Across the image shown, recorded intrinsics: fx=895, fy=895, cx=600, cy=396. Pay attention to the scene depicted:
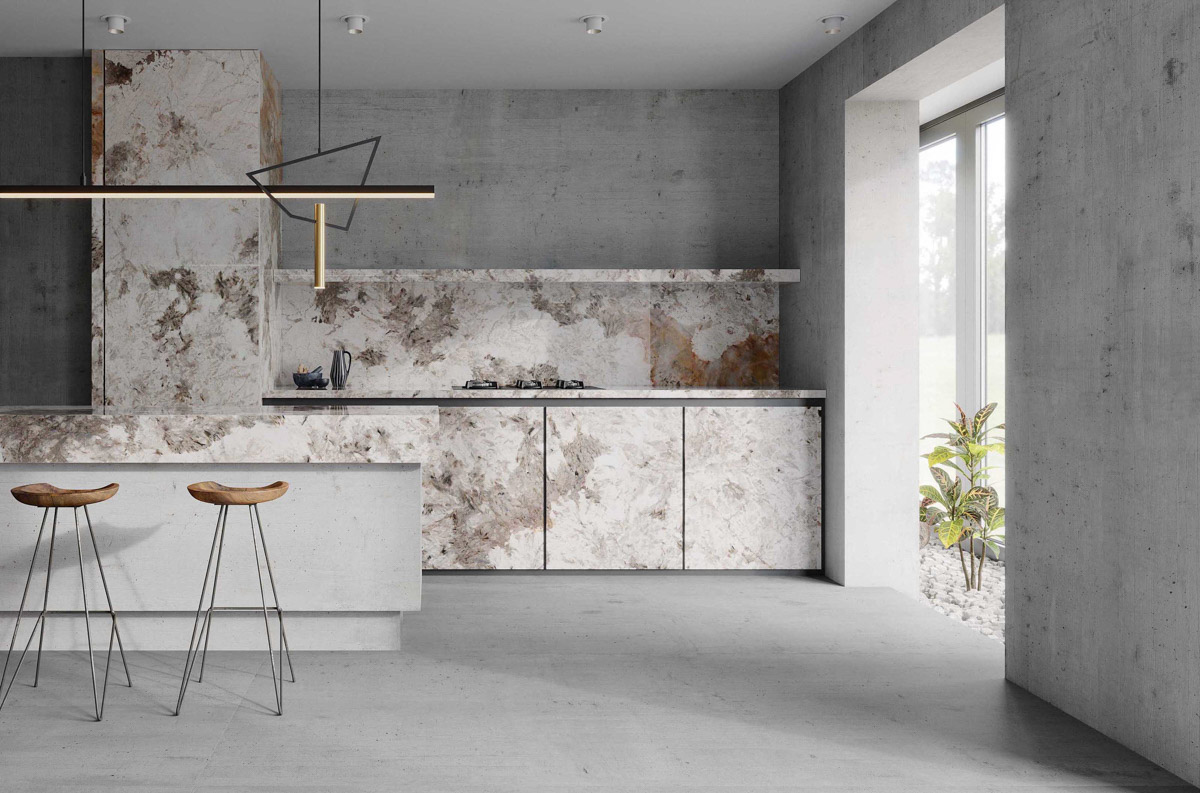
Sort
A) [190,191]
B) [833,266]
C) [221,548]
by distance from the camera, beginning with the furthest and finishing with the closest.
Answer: [833,266] < [190,191] < [221,548]

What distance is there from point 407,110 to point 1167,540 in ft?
15.4

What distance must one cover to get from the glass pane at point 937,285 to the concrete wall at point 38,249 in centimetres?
525

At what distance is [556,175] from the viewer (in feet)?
18.4

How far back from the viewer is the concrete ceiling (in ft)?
14.1

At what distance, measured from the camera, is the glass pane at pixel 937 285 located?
233 inches

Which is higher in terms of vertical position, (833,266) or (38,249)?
(38,249)

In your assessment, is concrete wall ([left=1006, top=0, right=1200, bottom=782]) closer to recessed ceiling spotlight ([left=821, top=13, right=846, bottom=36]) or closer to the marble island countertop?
recessed ceiling spotlight ([left=821, top=13, right=846, bottom=36])

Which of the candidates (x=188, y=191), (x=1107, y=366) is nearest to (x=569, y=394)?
(x=188, y=191)

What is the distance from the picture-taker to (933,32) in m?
3.85

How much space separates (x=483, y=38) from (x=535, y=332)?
1.76m

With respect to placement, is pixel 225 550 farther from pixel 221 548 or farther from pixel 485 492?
pixel 485 492

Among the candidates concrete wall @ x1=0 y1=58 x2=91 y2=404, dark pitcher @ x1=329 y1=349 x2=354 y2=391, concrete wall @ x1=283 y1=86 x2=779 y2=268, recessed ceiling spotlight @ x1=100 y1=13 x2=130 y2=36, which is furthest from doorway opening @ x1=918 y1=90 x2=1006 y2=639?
concrete wall @ x1=0 y1=58 x2=91 y2=404

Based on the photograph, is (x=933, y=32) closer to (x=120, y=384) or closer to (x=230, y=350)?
(x=230, y=350)

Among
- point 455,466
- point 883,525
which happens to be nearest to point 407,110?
point 455,466
